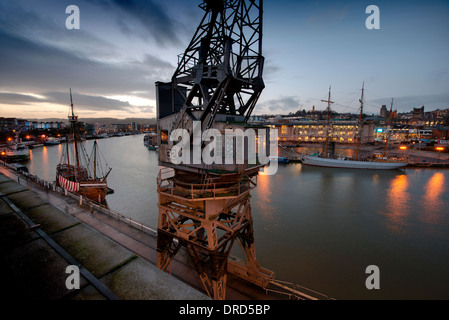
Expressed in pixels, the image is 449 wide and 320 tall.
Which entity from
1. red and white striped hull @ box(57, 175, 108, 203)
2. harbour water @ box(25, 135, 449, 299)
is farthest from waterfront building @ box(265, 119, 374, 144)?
red and white striped hull @ box(57, 175, 108, 203)

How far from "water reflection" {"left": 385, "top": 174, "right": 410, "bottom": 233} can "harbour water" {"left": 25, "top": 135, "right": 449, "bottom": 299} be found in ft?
0.43

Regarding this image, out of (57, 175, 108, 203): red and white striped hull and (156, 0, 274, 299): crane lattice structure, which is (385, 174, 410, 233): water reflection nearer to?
(156, 0, 274, 299): crane lattice structure

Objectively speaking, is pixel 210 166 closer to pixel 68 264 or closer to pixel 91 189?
pixel 68 264

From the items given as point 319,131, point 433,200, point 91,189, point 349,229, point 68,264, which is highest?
point 319,131

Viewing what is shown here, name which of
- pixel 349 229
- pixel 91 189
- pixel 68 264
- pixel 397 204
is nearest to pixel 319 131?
pixel 397 204

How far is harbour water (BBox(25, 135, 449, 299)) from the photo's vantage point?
47.8 ft

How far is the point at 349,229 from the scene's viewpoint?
2177 cm

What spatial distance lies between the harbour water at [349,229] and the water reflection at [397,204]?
13cm

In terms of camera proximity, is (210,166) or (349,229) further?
(349,229)

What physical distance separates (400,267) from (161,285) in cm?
2121

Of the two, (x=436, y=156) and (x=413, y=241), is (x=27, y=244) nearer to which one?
(x=413, y=241)

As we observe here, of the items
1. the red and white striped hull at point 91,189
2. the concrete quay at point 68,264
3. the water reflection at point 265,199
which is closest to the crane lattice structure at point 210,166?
the concrete quay at point 68,264

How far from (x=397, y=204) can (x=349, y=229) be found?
13.7 meters

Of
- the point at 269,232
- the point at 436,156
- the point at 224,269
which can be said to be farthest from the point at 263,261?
the point at 436,156
